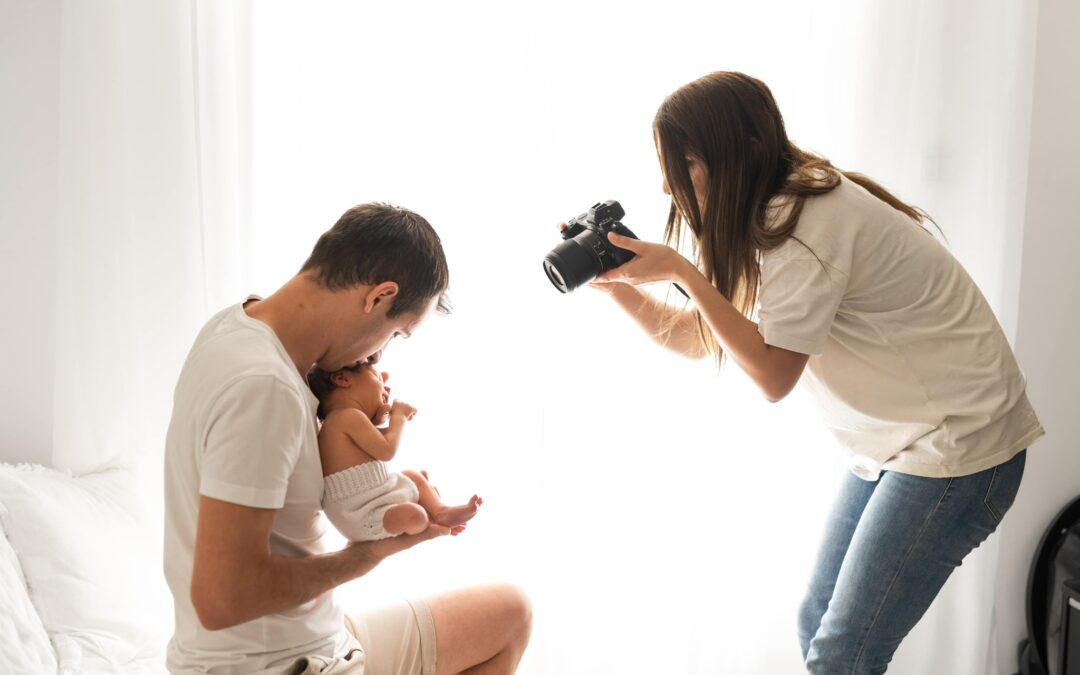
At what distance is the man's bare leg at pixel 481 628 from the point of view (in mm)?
1335

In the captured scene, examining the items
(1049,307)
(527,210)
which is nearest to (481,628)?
(527,210)

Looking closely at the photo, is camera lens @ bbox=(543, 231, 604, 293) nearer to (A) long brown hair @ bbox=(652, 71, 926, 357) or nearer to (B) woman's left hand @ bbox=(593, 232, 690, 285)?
(B) woman's left hand @ bbox=(593, 232, 690, 285)

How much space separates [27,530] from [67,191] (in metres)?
0.70

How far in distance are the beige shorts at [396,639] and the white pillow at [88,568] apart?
1.64ft

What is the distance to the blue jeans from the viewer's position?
1377 mm

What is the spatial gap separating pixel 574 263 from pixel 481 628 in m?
0.60

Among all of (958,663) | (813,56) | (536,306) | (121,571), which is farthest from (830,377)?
(121,571)

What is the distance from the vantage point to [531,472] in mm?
1913

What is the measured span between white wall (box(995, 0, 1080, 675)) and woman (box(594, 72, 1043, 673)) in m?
→ 0.94

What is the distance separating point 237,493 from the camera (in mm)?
983

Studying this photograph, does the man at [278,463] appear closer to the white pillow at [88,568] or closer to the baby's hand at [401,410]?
the baby's hand at [401,410]

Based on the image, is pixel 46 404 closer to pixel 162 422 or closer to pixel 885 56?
pixel 162 422

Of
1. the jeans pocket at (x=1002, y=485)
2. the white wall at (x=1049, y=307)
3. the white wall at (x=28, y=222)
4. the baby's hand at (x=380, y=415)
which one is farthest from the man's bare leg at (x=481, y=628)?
the white wall at (x=1049, y=307)

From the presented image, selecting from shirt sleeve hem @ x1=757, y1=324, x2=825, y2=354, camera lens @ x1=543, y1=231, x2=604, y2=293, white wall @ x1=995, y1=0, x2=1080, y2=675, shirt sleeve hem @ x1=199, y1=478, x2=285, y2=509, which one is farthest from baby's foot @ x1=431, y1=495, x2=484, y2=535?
white wall @ x1=995, y1=0, x2=1080, y2=675
